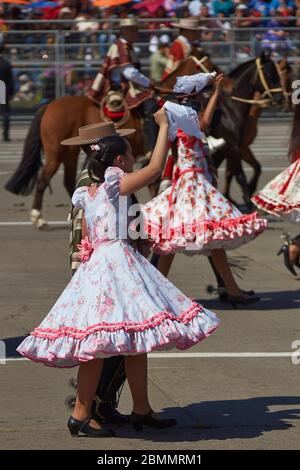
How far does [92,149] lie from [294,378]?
2.25 m

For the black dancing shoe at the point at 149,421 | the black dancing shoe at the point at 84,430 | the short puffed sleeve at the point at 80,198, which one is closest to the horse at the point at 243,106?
the short puffed sleeve at the point at 80,198

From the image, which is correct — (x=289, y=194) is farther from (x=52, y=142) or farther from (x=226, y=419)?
(x=52, y=142)

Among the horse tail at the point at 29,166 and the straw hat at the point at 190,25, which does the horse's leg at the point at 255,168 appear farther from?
the horse tail at the point at 29,166

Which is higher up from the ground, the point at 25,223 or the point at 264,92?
the point at 264,92

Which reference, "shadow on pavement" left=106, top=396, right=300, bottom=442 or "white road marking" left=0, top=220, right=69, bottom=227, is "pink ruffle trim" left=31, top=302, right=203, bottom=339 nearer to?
"shadow on pavement" left=106, top=396, right=300, bottom=442

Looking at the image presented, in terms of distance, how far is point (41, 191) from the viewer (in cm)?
1606

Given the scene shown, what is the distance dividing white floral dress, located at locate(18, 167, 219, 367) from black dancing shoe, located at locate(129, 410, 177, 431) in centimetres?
47

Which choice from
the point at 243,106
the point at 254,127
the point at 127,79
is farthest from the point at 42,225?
the point at 254,127

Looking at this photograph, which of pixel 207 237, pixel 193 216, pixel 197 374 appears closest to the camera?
pixel 197 374

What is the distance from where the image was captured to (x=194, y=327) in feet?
22.5

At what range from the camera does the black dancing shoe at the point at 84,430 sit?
22.8 feet

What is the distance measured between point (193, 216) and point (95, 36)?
15224 mm
